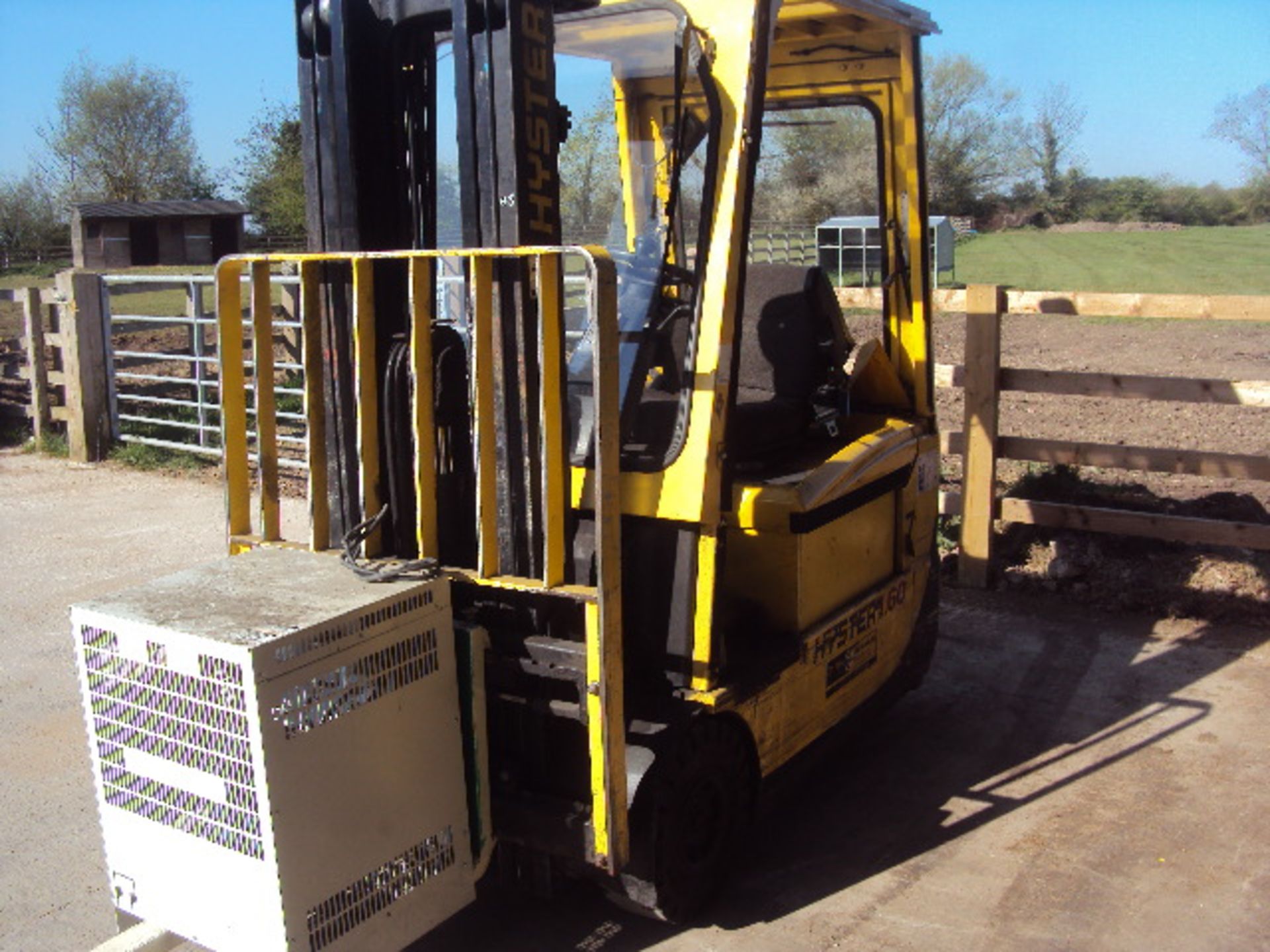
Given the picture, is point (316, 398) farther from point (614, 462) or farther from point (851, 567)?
point (851, 567)

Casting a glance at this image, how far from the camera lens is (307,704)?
306 centimetres

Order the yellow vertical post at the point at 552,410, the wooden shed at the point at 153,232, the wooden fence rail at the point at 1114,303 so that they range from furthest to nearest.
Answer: the wooden shed at the point at 153,232 → the wooden fence rail at the point at 1114,303 → the yellow vertical post at the point at 552,410

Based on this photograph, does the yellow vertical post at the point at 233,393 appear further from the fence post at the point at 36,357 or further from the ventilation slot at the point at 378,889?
the fence post at the point at 36,357

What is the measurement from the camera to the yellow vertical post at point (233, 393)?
13.0 feet

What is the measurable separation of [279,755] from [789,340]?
2.70 m

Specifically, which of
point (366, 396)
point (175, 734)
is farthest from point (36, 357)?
point (175, 734)

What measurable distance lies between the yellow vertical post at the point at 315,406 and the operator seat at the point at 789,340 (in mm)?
1651

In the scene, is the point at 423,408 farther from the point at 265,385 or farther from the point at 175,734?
the point at 175,734

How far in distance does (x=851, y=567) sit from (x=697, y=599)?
1.15 metres

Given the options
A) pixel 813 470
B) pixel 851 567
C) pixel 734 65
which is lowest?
pixel 851 567

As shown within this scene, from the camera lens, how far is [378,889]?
3.29 meters

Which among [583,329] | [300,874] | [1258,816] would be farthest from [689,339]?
[1258,816]

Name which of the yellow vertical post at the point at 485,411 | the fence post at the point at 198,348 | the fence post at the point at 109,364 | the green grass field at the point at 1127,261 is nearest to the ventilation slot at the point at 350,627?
the yellow vertical post at the point at 485,411

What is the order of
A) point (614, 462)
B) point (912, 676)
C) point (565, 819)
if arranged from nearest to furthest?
point (614, 462)
point (565, 819)
point (912, 676)
